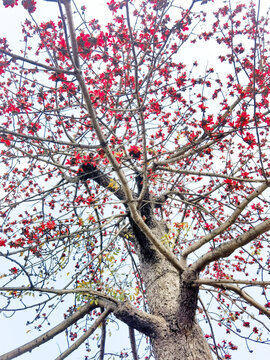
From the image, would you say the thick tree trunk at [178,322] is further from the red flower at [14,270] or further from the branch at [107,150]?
the red flower at [14,270]

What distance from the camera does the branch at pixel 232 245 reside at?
236cm

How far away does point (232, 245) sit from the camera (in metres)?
2.51

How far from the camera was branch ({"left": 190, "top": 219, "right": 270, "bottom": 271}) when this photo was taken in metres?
2.36

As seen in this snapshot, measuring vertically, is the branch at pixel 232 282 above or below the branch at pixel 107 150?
below

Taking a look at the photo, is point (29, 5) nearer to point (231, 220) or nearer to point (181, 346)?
point (231, 220)

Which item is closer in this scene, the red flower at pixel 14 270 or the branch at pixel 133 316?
the branch at pixel 133 316

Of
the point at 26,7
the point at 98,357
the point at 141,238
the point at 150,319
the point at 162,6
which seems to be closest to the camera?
the point at 26,7

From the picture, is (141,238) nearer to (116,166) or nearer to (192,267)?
(192,267)

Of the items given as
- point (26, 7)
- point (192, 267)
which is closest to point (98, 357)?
point (192, 267)

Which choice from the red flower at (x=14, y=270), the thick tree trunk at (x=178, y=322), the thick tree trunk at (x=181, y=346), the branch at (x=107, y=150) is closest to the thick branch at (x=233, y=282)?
the thick tree trunk at (x=178, y=322)

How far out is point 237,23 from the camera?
4.15 m

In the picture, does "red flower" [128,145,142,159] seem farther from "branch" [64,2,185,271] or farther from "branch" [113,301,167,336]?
"branch" [113,301,167,336]

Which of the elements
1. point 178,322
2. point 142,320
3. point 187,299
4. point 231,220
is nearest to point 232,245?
point 231,220

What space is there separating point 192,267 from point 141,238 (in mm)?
1318
